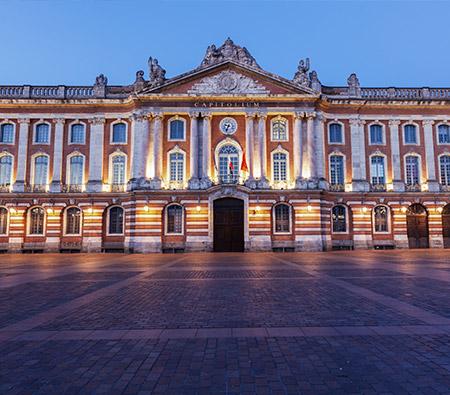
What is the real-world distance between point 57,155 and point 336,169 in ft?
86.3

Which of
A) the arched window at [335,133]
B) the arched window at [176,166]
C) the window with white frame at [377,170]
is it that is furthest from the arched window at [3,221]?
the window with white frame at [377,170]

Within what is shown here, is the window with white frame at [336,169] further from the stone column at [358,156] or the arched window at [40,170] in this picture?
the arched window at [40,170]

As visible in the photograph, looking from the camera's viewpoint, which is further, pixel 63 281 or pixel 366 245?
pixel 366 245

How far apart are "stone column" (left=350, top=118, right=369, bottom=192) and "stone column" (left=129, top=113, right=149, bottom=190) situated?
19263 millimetres

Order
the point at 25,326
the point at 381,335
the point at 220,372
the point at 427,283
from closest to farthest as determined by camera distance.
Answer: the point at 220,372, the point at 381,335, the point at 25,326, the point at 427,283

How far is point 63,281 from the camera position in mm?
12938

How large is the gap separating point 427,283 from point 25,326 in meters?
11.6

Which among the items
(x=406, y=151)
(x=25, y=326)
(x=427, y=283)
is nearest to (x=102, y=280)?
(x=25, y=326)

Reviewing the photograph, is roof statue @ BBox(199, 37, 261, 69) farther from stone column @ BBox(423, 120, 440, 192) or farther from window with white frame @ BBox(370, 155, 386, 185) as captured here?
stone column @ BBox(423, 120, 440, 192)

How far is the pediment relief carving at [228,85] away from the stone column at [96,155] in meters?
9.31

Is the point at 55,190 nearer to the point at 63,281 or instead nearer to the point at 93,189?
the point at 93,189

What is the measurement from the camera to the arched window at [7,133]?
34219 mm

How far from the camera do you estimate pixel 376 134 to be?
35.1 meters

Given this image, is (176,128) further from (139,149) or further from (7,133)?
(7,133)
